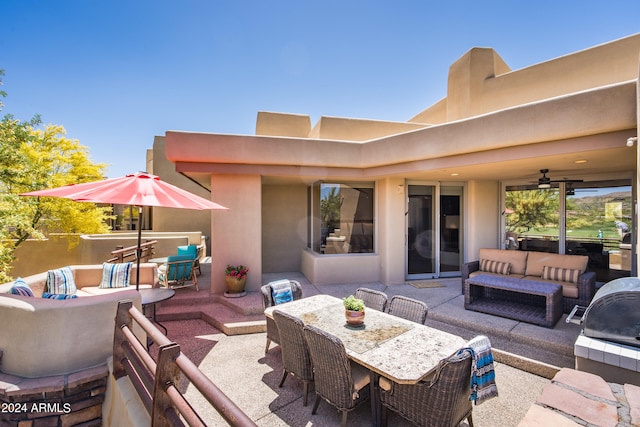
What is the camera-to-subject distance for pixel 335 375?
3055mm


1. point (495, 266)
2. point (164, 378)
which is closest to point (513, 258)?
Answer: point (495, 266)

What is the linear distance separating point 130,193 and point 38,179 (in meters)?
11.6

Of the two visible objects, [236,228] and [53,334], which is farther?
[236,228]

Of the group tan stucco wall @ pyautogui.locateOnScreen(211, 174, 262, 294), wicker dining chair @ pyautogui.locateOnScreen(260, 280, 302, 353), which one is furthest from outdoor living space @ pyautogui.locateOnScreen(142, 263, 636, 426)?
tan stucco wall @ pyautogui.locateOnScreen(211, 174, 262, 294)

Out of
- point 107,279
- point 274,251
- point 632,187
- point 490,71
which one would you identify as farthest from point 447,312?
point 490,71

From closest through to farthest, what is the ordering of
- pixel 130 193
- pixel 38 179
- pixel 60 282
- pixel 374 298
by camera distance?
pixel 130 193 → pixel 374 298 → pixel 60 282 → pixel 38 179

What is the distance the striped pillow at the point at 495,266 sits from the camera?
725 centimetres

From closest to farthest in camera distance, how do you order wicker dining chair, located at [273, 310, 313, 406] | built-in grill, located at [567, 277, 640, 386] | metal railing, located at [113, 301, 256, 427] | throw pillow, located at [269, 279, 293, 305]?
metal railing, located at [113, 301, 256, 427]
built-in grill, located at [567, 277, 640, 386]
wicker dining chair, located at [273, 310, 313, 406]
throw pillow, located at [269, 279, 293, 305]

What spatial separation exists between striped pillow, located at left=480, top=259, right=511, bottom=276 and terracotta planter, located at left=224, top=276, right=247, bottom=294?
6254mm

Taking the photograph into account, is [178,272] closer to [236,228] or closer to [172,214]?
[236,228]

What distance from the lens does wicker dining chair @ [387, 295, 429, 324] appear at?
163 inches

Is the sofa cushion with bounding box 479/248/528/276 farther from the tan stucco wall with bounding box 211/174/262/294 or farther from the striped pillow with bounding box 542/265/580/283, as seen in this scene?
the tan stucco wall with bounding box 211/174/262/294

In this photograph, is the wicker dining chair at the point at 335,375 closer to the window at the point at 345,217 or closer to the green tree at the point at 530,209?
the window at the point at 345,217

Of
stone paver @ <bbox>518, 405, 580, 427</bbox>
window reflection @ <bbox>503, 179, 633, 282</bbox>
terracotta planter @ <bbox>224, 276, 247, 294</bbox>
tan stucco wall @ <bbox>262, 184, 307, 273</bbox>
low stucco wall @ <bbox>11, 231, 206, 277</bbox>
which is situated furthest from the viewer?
low stucco wall @ <bbox>11, 231, 206, 277</bbox>
